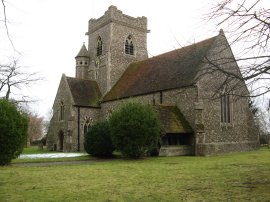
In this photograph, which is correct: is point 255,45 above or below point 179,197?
above

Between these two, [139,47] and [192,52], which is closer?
[192,52]

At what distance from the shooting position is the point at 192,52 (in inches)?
318

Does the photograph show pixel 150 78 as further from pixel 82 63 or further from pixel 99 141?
pixel 82 63

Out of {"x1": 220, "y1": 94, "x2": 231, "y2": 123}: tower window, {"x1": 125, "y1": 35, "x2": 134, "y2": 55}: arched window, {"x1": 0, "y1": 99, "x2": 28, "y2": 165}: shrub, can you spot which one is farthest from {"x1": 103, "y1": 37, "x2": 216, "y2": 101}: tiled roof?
{"x1": 0, "y1": 99, "x2": 28, "y2": 165}: shrub

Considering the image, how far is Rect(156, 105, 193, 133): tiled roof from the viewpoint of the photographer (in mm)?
24000

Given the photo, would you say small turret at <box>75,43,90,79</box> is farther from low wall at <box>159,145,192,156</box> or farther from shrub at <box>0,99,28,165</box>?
shrub at <box>0,99,28,165</box>

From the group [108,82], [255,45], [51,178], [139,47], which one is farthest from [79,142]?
[255,45]

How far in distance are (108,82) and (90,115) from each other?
4140 mm

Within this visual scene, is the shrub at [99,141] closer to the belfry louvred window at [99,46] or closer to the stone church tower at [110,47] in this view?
the stone church tower at [110,47]

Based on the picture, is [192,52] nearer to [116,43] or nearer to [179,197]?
[179,197]

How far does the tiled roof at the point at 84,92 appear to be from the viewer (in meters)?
33.5

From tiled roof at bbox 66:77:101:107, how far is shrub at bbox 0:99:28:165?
1407 cm

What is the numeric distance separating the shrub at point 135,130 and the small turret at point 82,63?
18.0 meters

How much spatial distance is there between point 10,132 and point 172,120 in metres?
11.8
